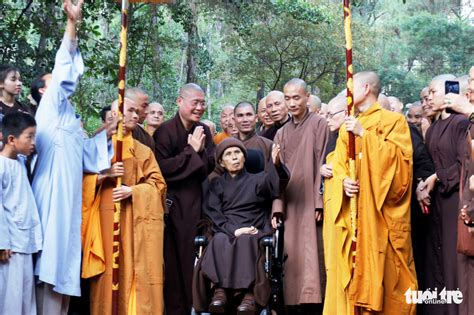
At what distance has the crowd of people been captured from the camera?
5.52 m

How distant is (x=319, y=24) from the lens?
57.3ft

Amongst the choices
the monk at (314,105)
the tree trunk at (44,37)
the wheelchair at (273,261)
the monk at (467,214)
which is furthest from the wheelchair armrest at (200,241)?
the tree trunk at (44,37)

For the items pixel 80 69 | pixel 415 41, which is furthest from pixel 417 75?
pixel 80 69

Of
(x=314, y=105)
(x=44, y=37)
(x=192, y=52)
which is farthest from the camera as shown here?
(x=192, y=52)

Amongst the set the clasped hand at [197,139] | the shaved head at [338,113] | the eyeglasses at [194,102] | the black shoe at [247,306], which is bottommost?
the black shoe at [247,306]

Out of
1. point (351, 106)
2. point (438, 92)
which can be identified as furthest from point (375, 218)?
point (438, 92)

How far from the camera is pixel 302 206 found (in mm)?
6828

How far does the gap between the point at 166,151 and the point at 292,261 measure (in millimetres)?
1516

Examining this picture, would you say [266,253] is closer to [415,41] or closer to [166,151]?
[166,151]

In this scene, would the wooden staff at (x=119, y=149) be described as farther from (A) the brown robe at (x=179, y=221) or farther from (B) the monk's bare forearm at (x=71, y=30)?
(A) the brown robe at (x=179, y=221)

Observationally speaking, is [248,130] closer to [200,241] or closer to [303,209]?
[303,209]

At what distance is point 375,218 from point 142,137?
2342 mm

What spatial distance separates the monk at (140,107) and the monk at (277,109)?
1.51 metres

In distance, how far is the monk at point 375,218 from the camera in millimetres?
5555
